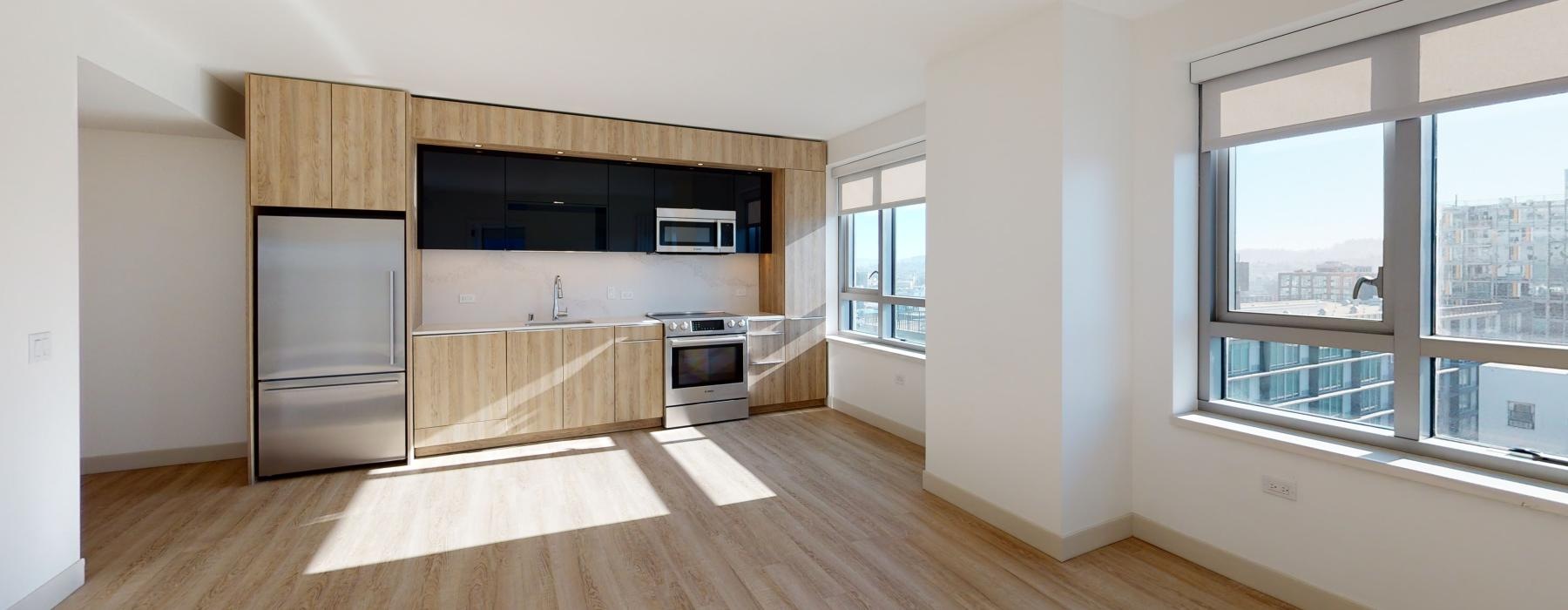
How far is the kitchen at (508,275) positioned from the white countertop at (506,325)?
3 centimetres

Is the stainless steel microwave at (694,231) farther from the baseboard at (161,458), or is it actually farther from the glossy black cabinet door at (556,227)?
the baseboard at (161,458)

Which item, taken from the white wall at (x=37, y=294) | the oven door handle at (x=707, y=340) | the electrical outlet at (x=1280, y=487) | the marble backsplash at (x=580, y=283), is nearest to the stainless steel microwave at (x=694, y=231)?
the marble backsplash at (x=580, y=283)

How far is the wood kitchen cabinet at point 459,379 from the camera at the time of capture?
4242mm

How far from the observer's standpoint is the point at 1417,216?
86.7 inches

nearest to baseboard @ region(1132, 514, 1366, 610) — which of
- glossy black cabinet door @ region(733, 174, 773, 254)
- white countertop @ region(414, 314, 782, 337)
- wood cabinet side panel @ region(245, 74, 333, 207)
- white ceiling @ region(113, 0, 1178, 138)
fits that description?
white ceiling @ region(113, 0, 1178, 138)

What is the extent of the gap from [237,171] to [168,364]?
4.32 ft

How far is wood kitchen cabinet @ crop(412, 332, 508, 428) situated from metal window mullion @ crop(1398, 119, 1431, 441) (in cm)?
469

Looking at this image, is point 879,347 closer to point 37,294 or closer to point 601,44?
point 601,44

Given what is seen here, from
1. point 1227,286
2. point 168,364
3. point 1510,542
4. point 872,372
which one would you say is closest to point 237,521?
point 168,364

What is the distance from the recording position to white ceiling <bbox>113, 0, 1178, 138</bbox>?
285cm

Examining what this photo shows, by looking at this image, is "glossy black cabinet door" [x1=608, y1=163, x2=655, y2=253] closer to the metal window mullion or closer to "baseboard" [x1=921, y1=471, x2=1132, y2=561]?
"baseboard" [x1=921, y1=471, x2=1132, y2=561]

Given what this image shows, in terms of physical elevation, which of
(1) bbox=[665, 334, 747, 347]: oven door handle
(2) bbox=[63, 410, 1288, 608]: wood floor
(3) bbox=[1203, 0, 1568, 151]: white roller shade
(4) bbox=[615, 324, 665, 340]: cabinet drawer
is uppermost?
(3) bbox=[1203, 0, 1568, 151]: white roller shade

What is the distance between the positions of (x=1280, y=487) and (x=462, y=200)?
4.99 metres

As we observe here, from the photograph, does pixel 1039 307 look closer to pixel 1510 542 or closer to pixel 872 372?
pixel 1510 542
